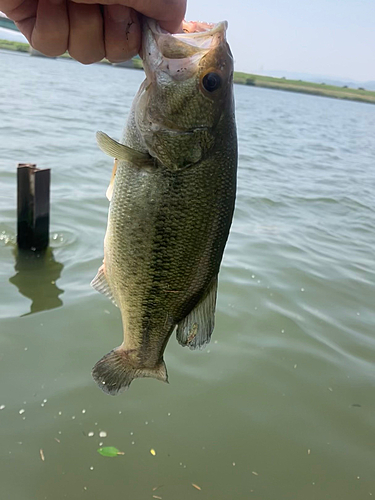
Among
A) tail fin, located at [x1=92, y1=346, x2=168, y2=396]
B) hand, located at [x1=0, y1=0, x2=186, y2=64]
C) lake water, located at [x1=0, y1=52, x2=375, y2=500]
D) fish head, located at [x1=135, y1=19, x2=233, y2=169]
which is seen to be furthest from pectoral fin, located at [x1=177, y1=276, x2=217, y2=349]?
lake water, located at [x1=0, y1=52, x2=375, y2=500]

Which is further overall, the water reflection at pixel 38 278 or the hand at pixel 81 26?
the water reflection at pixel 38 278

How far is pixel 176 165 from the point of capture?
180 centimetres

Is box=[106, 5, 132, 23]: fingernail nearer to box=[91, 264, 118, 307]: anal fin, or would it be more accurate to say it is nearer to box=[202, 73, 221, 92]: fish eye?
box=[202, 73, 221, 92]: fish eye

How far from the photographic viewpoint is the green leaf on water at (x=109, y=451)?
396 centimetres

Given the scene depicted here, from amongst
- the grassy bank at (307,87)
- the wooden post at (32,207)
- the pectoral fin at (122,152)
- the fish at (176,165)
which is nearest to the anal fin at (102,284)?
the fish at (176,165)

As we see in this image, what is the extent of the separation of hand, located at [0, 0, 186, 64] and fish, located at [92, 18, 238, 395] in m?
0.13

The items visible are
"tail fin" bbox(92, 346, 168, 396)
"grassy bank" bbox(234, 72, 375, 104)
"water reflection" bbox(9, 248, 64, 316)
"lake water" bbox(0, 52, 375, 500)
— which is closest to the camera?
"tail fin" bbox(92, 346, 168, 396)

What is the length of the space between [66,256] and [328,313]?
4.17 metres

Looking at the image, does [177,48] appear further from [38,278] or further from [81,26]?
[38,278]

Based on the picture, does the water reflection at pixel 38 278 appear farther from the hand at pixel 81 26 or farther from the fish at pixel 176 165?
the fish at pixel 176 165

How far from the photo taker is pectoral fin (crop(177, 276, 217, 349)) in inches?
78.2

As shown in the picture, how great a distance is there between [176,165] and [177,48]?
47 cm

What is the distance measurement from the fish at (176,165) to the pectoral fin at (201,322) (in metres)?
0.09

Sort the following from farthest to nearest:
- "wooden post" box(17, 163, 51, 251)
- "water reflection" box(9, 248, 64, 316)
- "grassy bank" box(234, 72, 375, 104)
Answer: "grassy bank" box(234, 72, 375, 104), "wooden post" box(17, 163, 51, 251), "water reflection" box(9, 248, 64, 316)
